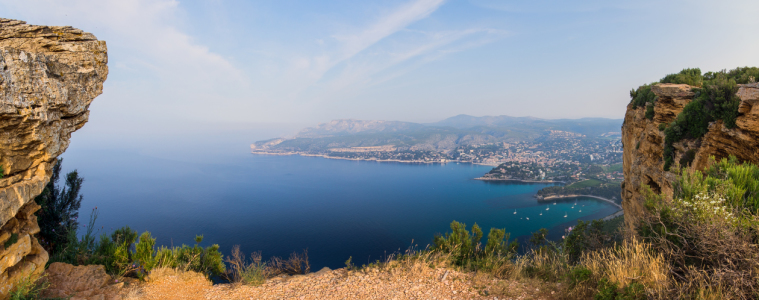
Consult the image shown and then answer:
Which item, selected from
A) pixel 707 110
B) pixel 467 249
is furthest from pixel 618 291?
pixel 707 110

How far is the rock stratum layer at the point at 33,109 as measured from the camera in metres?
3.70

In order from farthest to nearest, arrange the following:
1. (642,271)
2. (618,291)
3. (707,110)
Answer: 1. (707,110)
2. (642,271)
3. (618,291)

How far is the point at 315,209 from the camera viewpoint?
154 ft

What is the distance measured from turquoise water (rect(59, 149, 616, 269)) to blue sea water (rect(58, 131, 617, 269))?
15 centimetres

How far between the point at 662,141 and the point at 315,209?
1748 inches

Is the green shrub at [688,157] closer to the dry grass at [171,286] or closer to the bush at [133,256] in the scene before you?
the dry grass at [171,286]

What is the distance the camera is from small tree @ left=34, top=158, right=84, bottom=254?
6.85m

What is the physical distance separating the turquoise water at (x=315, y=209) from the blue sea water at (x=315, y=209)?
5.8 inches

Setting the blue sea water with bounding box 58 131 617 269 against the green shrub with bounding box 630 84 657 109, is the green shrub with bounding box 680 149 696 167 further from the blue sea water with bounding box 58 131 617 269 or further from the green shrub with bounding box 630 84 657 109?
the blue sea water with bounding box 58 131 617 269

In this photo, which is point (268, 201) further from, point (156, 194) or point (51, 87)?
point (51, 87)

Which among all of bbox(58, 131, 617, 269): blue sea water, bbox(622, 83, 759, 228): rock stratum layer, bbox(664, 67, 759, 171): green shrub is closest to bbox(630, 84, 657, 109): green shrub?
bbox(622, 83, 759, 228): rock stratum layer

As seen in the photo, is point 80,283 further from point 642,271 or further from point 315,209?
point 315,209

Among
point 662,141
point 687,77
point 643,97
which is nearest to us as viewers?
point 662,141

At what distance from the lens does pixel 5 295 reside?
3812 mm
